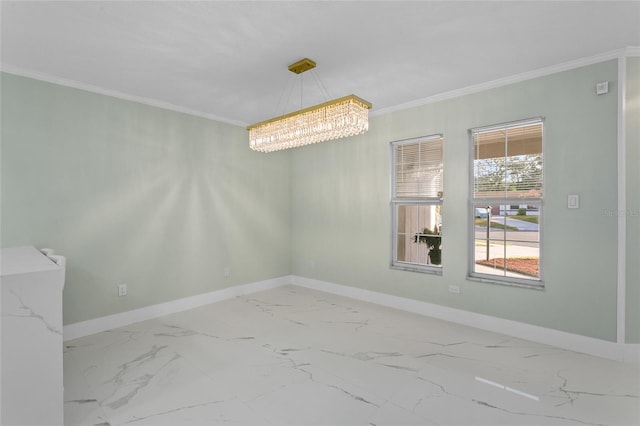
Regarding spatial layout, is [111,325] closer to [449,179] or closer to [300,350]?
[300,350]

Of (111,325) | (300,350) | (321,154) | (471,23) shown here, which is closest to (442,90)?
(471,23)

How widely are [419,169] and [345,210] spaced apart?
117 centimetres

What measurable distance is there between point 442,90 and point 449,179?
95 cm

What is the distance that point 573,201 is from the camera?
2789mm

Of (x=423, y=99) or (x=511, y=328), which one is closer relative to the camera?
(x=511, y=328)

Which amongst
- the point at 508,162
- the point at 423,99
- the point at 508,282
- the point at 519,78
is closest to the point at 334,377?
the point at 508,282

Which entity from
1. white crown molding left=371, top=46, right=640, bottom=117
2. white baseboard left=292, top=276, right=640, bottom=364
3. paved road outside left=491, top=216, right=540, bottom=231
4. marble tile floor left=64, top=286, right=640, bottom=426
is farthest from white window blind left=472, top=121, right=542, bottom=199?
marble tile floor left=64, top=286, right=640, bottom=426

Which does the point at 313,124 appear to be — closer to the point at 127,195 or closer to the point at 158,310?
the point at 127,195

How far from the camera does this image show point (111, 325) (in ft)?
10.9

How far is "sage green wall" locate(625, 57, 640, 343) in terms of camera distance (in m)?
2.55

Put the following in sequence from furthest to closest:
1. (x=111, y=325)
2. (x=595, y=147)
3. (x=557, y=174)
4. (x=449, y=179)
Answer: (x=449, y=179) < (x=111, y=325) < (x=557, y=174) < (x=595, y=147)

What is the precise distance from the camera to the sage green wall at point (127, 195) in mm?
2863

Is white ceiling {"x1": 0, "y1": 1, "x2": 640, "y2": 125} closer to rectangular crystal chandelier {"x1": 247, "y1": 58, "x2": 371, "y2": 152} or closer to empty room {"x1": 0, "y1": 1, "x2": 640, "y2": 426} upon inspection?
empty room {"x1": 0, "y1": 1, "x2": 640, "y2": 426}

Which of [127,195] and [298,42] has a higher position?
[298,42]
